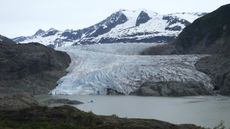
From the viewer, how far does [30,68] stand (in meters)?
63.8

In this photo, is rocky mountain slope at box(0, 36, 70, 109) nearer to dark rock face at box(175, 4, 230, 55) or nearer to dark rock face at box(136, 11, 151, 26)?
dark rock face at box(175, 4, 230, 55)

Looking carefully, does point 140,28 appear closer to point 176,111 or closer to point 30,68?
point 30,68

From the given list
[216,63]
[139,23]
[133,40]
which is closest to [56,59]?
[216,63]

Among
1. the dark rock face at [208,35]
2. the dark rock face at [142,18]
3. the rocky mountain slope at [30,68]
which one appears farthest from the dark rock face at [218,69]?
the dark rock face at [142,18]

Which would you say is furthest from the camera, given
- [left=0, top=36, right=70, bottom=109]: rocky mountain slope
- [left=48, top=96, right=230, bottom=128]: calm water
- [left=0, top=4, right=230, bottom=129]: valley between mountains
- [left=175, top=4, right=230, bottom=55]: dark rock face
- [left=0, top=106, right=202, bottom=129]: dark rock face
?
[left=175, top=4, right=230, bottom=55]: dark rock face

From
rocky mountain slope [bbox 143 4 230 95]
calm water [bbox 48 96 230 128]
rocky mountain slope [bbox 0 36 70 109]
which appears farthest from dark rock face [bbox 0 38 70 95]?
calm water [bbox 48 96 230 128]

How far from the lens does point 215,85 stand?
52.4 m

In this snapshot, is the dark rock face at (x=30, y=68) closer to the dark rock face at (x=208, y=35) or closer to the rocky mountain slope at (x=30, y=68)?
the rocky mountain slope at (x=30, y=68)

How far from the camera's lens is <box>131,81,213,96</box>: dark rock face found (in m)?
51.1

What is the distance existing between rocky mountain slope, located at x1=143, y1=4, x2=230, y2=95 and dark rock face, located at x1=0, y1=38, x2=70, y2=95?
48.0ft

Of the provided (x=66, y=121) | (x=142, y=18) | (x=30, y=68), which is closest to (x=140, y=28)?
(x=142, y=18)

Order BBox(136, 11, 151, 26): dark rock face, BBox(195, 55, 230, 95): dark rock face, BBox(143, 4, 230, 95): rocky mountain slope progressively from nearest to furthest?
BBox(195, 55, 230, 95): dark rock face < BBox(143, 4, 230, 95): rocky mountain slope < BBox(136, 11, 151, 26): dark rock face

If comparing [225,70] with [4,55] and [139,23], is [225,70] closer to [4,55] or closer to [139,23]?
[4,55]

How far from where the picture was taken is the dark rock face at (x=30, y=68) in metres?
59.2
